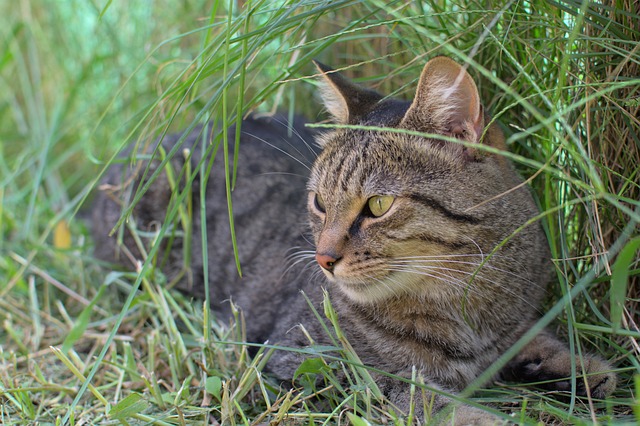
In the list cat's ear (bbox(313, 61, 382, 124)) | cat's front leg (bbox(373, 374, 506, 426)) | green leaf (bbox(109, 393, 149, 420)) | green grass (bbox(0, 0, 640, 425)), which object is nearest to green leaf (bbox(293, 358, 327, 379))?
green grass (bbox(0, 0, 640, 425))

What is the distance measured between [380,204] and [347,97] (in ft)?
1.67

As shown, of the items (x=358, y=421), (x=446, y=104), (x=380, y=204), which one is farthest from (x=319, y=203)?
(x=358, y=421)

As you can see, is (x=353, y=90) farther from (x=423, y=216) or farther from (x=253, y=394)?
(x=253, y=394)

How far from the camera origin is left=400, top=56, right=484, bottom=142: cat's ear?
204cm

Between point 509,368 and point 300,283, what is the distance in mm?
918

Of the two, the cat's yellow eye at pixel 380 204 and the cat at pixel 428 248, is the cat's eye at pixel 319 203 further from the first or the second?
the cat's yellow eye at pixel 380 204

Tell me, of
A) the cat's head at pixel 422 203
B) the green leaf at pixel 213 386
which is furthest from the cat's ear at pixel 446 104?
the green leaf at pixel 213 386

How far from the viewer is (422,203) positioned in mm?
2123

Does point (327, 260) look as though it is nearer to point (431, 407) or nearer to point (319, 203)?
point (319, 203)

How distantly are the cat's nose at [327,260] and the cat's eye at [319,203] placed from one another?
301 millimetres

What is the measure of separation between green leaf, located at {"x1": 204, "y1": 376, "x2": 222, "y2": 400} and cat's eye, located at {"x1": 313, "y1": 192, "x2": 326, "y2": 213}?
0.73 m

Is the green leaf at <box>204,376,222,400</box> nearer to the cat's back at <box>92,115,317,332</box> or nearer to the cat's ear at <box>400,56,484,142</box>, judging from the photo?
the cat's back at <box>92,115,317,332</box>

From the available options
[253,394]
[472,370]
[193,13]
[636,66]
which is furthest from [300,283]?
[193,13]

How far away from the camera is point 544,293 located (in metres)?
2.49
